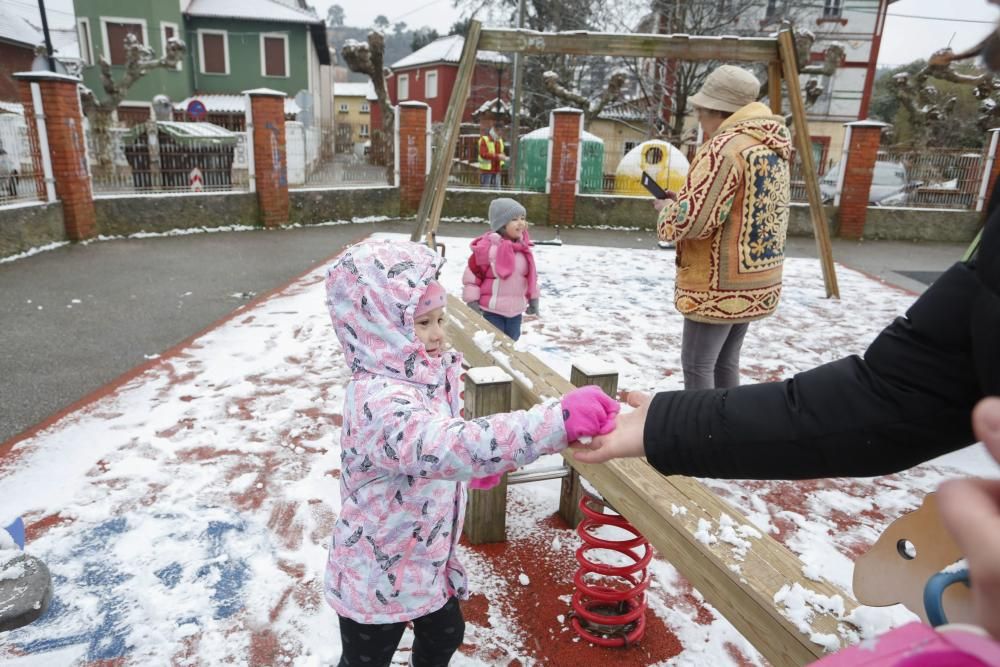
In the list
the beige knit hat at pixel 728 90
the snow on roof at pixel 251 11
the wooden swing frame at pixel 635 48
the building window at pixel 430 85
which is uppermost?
the snow on roof at pixel 251 11

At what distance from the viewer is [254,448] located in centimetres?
375

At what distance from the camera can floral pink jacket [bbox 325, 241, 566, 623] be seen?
1.41 metres

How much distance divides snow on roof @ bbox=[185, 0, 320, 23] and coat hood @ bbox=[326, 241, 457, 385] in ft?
108

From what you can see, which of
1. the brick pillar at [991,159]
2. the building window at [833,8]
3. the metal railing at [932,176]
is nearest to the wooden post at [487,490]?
the metal railing at [932,176]

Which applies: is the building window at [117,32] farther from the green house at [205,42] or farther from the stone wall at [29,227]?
the stone wall at [29,227]

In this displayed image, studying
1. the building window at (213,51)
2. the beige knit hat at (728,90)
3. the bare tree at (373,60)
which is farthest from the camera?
the building window at (213,51)

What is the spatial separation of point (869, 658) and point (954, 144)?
31903 mm

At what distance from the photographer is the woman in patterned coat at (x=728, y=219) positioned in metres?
2.98

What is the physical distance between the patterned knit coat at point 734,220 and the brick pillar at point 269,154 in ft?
34.8

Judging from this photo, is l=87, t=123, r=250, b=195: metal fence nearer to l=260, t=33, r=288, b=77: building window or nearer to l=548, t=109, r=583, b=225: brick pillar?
l=548, t=109, r=583, b=225: brick pillar

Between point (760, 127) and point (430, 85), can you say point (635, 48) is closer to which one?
point (760, 127)

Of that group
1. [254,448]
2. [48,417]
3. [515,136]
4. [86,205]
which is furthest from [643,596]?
[515,136]

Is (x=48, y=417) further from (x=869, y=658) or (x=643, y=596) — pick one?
(x=869, y=658)

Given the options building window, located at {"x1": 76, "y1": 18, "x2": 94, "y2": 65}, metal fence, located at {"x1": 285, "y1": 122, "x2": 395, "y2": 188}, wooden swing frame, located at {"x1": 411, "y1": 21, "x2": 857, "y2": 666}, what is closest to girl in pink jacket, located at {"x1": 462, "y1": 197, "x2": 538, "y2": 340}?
wooden swing frame, located at {"x1": 411, "y1": 21, "x2": 857, "y2": 666}
